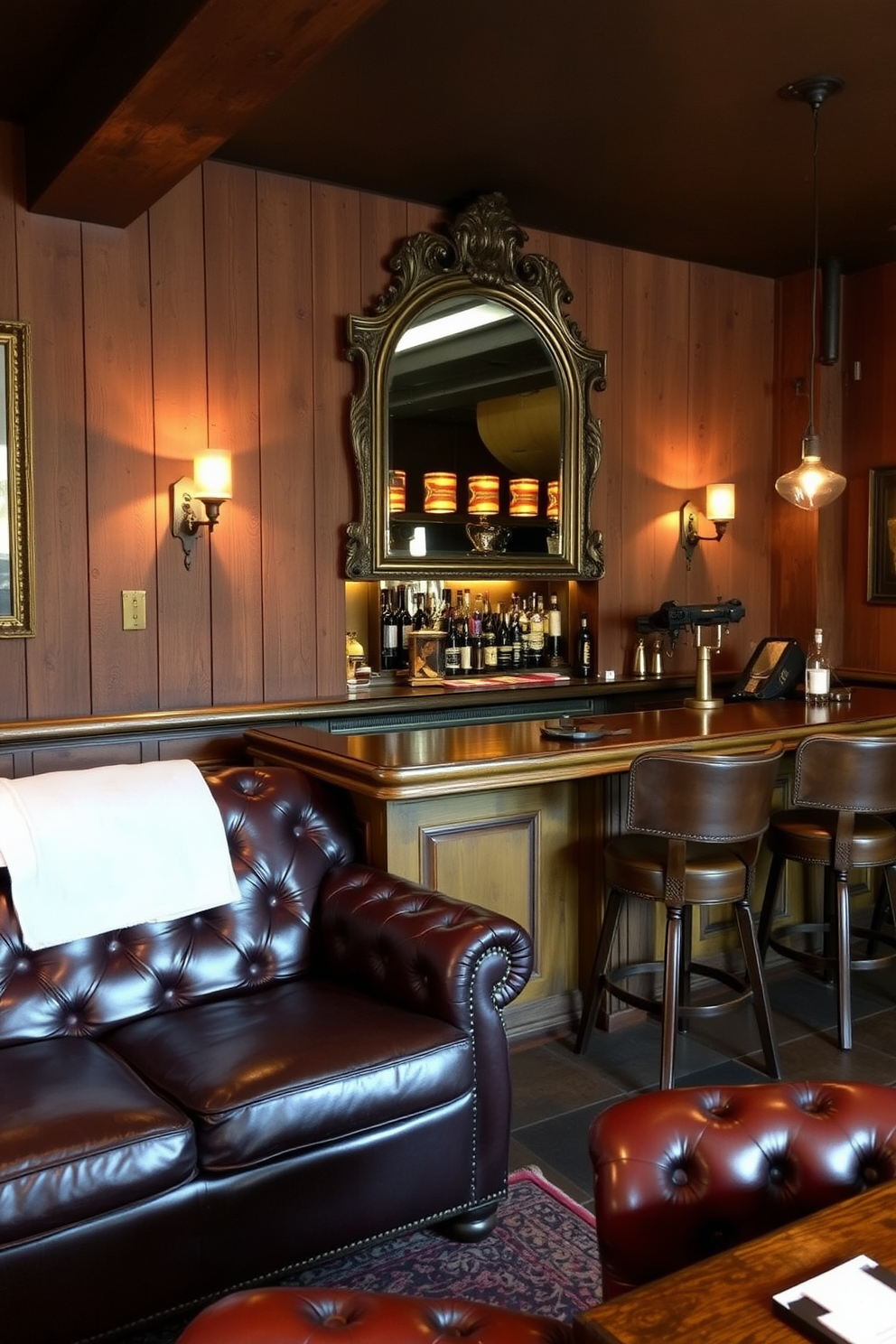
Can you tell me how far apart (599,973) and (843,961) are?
77cm

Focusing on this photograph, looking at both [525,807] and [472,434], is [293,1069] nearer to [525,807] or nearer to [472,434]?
[525,807]

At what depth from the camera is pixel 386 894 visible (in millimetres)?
2770

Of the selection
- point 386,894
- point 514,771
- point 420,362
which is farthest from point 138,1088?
point 420,362

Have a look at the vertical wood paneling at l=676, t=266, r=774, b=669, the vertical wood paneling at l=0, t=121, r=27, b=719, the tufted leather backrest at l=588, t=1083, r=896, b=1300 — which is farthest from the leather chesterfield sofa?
the vertical wood paneling at l=676, t=266, r=774, b=669

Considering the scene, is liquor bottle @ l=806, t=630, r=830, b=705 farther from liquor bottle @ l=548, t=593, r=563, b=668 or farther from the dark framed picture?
the dark framed picture

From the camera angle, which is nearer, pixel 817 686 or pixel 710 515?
pixel 817 686

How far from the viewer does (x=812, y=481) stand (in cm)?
426

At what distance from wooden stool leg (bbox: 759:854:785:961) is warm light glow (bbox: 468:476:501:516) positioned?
2.05 m

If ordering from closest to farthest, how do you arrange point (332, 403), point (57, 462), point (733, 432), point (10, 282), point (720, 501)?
point (10, 282), point (57, 462), point (332, 403), point (720, 501), point (733, 432)

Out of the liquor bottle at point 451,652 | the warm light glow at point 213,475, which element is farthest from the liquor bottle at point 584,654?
the warm light glow at point 213,475

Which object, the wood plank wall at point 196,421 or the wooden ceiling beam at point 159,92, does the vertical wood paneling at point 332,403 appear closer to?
the wood plank wall at point 196,421

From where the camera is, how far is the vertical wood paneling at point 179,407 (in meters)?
4.18

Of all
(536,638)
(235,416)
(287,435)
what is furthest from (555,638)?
(235,416)

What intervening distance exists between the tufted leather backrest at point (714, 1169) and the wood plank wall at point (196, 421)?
2.89 m
